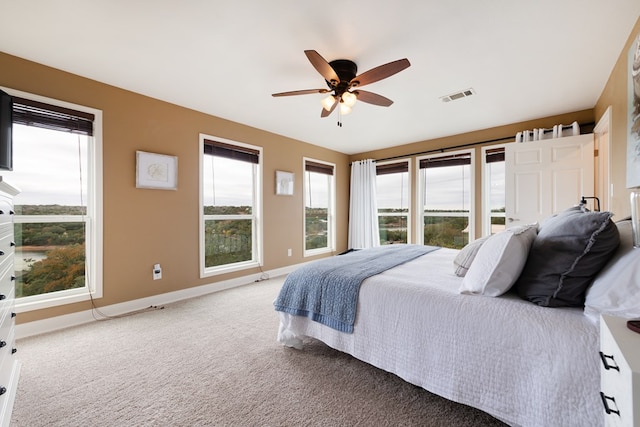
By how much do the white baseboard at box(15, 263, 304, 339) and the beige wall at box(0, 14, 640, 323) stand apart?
0.17 ft

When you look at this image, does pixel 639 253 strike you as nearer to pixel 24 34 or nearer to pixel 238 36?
pixel 238 36

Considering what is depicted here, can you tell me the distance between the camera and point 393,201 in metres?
5.44

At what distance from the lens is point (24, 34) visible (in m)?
2.04

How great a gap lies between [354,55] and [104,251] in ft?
10.3

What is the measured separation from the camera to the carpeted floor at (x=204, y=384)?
56.7 inches

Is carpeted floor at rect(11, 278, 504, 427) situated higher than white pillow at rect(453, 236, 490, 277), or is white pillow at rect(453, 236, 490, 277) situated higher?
white pillow at rect(453, 236, 490, 277)

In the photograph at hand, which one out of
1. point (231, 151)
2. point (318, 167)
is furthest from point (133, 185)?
point (318, 167)

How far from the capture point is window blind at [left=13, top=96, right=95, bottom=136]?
2.35m

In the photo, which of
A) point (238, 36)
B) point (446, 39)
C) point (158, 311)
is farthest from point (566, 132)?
point (158, 311)

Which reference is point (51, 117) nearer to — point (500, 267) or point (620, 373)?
point (500, 267)

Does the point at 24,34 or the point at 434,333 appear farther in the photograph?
the point at 24,34

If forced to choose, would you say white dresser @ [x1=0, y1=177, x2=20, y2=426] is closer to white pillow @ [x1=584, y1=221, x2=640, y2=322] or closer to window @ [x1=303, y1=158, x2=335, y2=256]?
white pillow @ [x1=584, y1=221, x2=640, y2=322]

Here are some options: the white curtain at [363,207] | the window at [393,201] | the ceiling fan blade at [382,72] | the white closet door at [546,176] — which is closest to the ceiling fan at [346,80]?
the ceiling fan blade at [382,72]

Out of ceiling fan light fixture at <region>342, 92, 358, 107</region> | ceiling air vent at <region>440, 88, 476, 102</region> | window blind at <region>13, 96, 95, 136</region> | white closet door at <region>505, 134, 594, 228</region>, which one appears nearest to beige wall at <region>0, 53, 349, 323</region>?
window blind at <region>13, 96, 95, 136</region>
